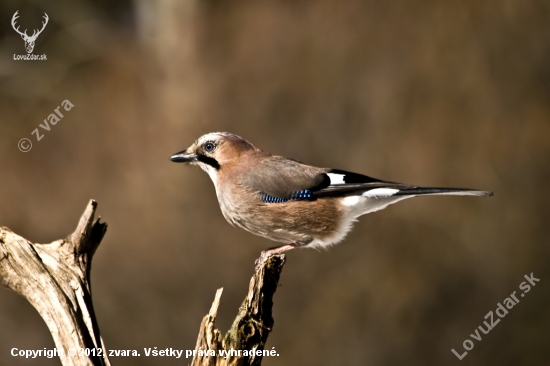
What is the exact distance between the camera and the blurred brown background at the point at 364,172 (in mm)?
8461

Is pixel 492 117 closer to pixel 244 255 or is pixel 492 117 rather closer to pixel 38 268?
pixel 244 255

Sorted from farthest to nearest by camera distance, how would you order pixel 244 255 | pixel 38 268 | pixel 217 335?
pixel 244 255
pixel 38 268
pixel 217 335

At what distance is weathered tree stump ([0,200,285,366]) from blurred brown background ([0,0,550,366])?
4106 millimetres

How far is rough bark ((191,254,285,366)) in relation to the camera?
3.88 metres

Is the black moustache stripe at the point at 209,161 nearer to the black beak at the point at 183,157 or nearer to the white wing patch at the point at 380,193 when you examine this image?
the black beak at the point at 183,157

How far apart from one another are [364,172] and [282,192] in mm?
4022

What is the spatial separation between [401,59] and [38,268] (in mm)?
5917

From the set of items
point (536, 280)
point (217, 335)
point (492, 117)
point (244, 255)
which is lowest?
point (217, 335)

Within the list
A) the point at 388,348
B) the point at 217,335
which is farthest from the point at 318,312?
the point at 217,335

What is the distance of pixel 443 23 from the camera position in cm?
860

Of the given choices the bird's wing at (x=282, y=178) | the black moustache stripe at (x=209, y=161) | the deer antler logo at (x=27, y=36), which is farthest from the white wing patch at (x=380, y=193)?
the deer antler logo at (x=27, y=36)

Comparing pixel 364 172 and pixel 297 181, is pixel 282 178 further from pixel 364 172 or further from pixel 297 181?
pixel 364 172

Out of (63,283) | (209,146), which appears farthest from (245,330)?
(209,146)

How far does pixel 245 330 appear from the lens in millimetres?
4004
